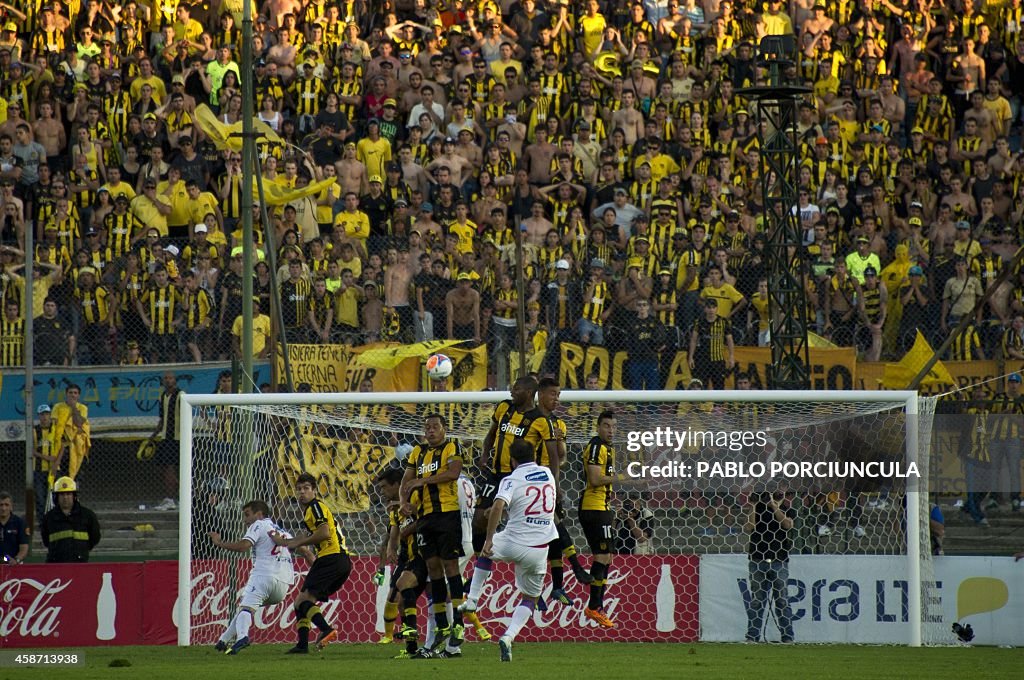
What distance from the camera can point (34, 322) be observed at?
695 inches

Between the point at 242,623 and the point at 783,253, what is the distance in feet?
24.3

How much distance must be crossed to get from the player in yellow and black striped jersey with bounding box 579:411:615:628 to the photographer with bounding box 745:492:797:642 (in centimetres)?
168

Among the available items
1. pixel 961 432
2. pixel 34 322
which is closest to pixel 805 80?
pixel 961 432

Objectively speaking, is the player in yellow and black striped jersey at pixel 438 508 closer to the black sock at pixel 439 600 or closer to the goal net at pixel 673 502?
the black sock at pixel 439 600

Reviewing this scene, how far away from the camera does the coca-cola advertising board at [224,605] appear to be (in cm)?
1562

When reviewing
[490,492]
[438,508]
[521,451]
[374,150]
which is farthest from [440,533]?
[374,150]

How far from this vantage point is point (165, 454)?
1748cm

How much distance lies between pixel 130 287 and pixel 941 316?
8.84 m

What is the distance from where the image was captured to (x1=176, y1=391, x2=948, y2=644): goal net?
50.4 ft

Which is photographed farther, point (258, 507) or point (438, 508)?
point (258, 507)

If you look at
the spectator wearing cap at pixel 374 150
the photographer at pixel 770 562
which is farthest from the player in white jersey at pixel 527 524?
the spectator wearing cap at pixel 374 150

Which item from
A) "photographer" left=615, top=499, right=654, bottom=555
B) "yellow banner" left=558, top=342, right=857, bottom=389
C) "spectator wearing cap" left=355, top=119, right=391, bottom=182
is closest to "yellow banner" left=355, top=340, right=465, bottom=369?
"yellow banner" left=558, top=342, right=857, bottom=389

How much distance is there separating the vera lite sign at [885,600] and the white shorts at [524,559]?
354cm

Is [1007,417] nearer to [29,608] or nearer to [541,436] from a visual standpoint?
[541,436]
